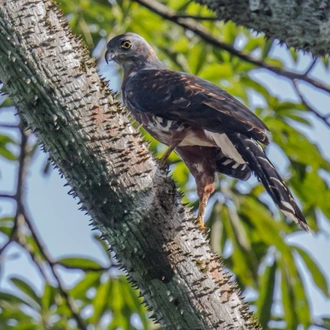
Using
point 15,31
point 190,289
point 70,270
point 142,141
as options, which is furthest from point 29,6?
point 70,270

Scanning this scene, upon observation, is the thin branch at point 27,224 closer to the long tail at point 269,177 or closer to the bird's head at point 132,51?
the bird's head at point 132,51

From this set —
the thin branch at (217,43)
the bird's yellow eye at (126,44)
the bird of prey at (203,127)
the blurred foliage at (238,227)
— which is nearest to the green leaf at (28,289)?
the blurred foliage at (238,227)

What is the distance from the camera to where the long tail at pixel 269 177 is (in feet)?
12.5

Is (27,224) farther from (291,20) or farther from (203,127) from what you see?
(291,20)

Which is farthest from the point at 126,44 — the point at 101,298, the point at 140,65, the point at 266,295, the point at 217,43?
the point at 266,295

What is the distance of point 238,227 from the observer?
539 cm

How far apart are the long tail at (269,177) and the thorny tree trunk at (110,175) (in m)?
1.13

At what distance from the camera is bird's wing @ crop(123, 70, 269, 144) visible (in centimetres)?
425

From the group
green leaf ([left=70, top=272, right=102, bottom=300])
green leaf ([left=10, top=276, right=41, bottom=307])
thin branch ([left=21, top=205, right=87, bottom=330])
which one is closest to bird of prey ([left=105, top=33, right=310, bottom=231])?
thin branch ([left=21, top=205, right=87, bottom=330])

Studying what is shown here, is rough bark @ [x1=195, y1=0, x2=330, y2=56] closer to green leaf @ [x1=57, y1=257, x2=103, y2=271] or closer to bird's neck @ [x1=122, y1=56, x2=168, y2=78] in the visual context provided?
bird's neck @ [x1=122, y1=56, x2=168, y2=78]

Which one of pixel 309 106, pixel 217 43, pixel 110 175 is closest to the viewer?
pixel 110 175

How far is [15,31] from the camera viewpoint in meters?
2.71

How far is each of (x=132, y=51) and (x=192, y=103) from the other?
5.22 feet

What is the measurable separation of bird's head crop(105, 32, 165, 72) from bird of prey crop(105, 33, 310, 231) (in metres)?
0.58
